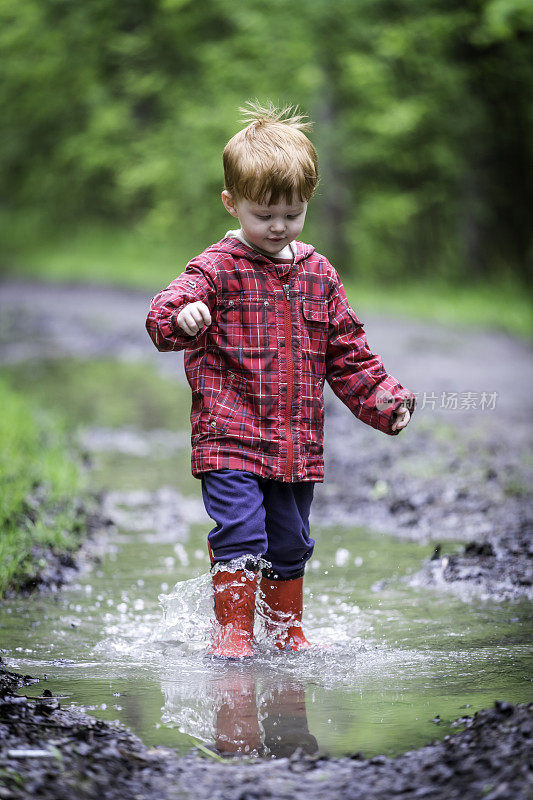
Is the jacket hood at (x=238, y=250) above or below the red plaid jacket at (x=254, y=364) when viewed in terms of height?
above

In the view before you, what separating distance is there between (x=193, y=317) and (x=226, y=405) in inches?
14.5

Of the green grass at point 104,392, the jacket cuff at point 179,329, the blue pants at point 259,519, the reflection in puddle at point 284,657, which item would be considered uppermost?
the green grass at point 104,392

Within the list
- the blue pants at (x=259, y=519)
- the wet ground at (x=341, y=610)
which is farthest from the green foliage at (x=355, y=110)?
the blue pants at (x=259, y=519)

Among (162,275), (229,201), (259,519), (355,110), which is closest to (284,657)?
(259,519)

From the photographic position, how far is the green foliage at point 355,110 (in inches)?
831

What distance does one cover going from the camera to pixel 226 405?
3428 mm

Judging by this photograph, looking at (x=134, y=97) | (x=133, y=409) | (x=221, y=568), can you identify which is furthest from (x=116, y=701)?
(x=134, y=97)

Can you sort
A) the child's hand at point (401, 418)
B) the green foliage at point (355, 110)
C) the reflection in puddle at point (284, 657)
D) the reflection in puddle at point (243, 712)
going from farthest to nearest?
the green foliage at point (355, 110)
the child's hand at point (401, 418)
the reflection in puddle at point (284, 657)
the reflection in puddle at point (243, 712)

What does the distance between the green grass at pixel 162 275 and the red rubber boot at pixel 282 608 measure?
10400 mm

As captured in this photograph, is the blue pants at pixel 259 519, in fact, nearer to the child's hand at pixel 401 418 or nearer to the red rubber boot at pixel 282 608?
the red rubber boot at pixel 282 608

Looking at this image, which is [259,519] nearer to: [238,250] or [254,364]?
[254,364]

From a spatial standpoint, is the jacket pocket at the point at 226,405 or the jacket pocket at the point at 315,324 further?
the jacket pocket at the point at 315,324

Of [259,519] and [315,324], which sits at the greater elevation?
[315,324]

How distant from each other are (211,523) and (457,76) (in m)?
17.9
